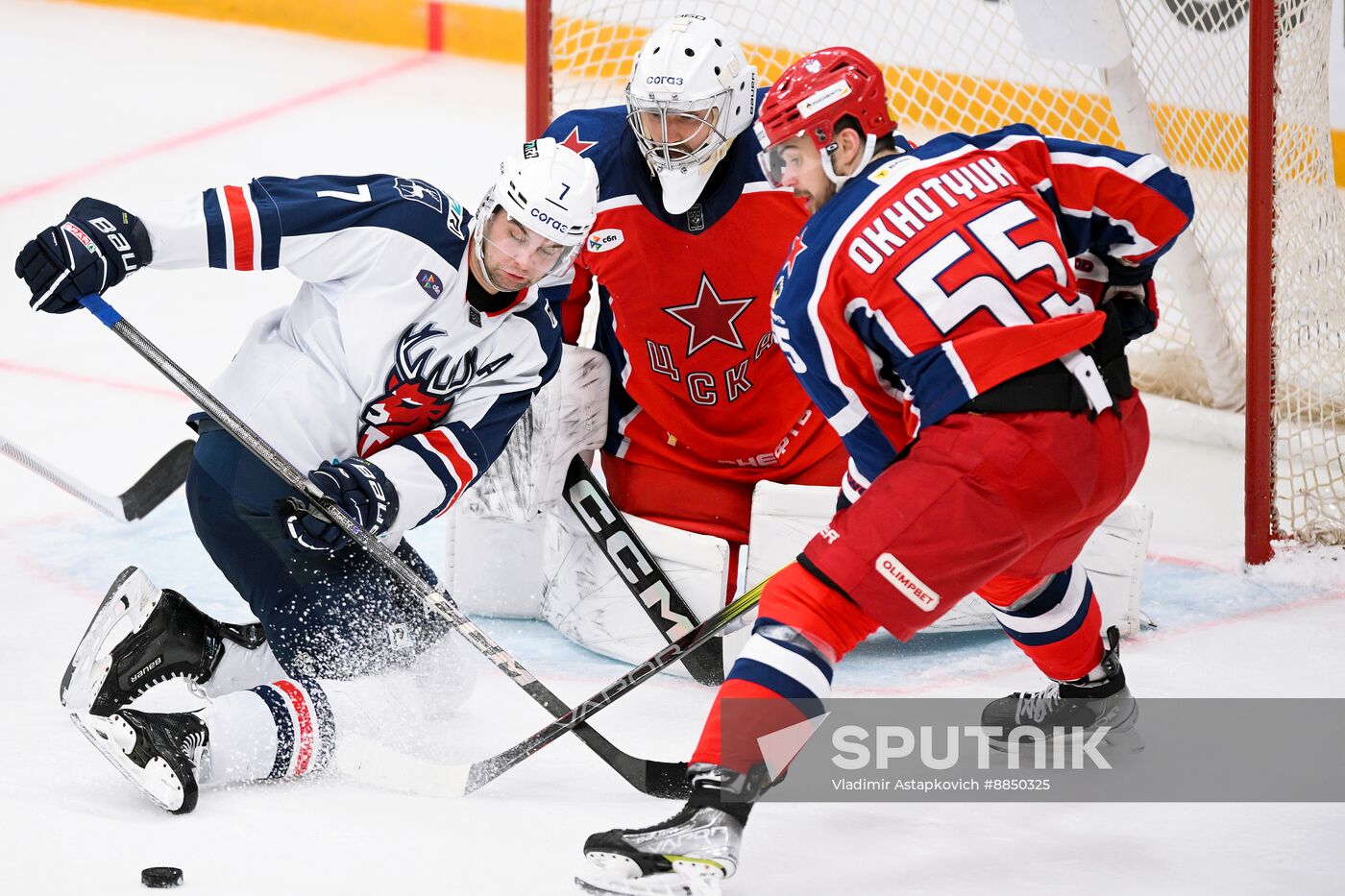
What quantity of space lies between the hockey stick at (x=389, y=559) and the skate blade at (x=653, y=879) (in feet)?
1.31

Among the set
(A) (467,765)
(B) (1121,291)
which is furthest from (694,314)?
(A) (467,765)

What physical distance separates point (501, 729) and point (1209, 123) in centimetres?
232

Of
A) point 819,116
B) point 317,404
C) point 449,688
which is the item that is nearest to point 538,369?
point 317,404

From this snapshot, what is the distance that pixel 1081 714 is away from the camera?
2.66 metres

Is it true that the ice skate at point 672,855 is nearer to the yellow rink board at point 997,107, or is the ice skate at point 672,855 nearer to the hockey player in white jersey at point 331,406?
the hockey player in white jersey at point 331,406

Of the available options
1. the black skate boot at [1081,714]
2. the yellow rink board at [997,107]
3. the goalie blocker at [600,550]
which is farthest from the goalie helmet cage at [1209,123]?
the black skate boot at [1081,714]

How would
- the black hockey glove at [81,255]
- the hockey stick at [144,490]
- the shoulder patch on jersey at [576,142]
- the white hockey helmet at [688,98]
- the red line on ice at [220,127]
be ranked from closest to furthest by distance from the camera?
the black hockey glove at [81,255] < the white hockey helmet at [688,98] < the shoulder patch on jersey at [576,142] < the hockey stick at [144,490] < the red line on ice at [220,127]

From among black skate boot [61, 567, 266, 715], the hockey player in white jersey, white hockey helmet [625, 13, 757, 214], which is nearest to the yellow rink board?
white hockey helmet [625, 13, 757, 214]

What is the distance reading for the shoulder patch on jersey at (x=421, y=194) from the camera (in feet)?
8.67

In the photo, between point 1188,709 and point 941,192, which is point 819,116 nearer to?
point 941,192

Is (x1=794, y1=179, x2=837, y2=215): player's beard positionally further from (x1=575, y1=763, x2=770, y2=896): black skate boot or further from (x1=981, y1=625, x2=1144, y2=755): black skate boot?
(x1=981, y1=625, x2=1144, y2=755): black skate boot

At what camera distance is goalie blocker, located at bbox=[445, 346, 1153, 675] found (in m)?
2.96

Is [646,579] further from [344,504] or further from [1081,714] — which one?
[1081,714]

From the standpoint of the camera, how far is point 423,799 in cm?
245
